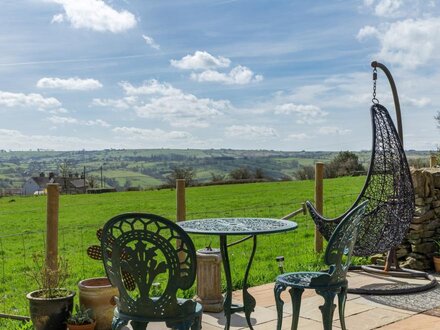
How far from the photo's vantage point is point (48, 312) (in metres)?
3.69

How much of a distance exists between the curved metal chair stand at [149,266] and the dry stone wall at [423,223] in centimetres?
410

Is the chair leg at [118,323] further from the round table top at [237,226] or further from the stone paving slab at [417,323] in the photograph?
the stone paving slab at [417,323]

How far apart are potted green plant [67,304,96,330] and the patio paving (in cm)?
49

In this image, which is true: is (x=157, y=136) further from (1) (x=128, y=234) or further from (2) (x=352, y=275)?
(1) (x=128, y=234)

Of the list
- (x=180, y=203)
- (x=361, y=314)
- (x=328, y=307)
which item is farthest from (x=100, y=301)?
(x=361, y=314)

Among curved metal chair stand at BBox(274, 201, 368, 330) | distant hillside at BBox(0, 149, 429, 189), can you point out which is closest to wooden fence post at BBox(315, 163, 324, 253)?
curved metal chair stand at BBox(274, 201, 368, 330)

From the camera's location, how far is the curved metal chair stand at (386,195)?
5418 mm

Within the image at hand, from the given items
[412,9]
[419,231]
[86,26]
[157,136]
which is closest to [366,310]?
[419,231]

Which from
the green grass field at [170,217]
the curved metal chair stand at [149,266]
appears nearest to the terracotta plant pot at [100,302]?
the green grass field at [170,217]

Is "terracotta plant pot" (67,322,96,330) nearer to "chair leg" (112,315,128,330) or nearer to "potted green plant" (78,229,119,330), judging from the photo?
"potted green plant" (78,229,119,330)

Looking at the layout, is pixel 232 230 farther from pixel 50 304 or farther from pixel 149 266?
pixel 50 304

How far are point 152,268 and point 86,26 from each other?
26.5 ft

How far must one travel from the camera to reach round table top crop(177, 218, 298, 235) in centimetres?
→ 317

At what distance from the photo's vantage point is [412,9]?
Answer: 7.31 m
